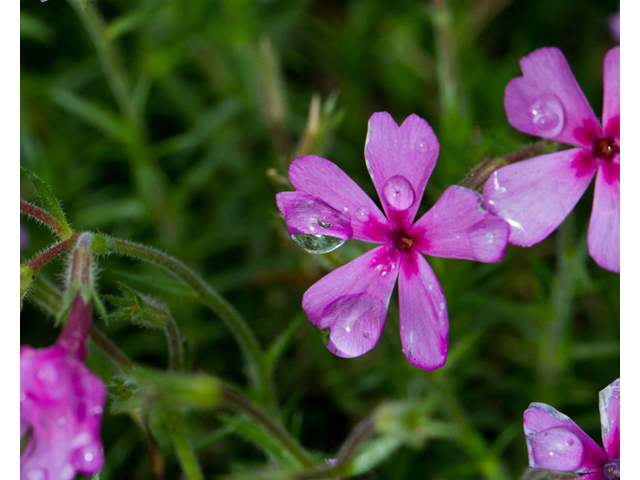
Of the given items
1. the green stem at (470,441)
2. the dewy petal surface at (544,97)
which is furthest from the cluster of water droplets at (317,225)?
the green stem at (470,441)

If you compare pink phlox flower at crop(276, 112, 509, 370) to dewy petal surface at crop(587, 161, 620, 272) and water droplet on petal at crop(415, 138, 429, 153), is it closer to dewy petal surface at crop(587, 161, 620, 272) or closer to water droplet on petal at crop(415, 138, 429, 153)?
water droplet on petal at crop(415, 138, 429, 153)

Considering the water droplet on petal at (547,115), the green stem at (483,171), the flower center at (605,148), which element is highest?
the water droplet on petal at (547,115)

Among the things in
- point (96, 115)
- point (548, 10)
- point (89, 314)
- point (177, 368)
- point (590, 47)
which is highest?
point (548, 10)

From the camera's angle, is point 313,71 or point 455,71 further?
point 313,71

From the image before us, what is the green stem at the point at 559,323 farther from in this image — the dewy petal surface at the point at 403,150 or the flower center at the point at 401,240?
the dewy petal surface at the point at 403,150

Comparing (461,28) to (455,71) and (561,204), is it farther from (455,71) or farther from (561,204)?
(561,204)

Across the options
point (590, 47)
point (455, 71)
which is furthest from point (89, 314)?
point (590, 47)
